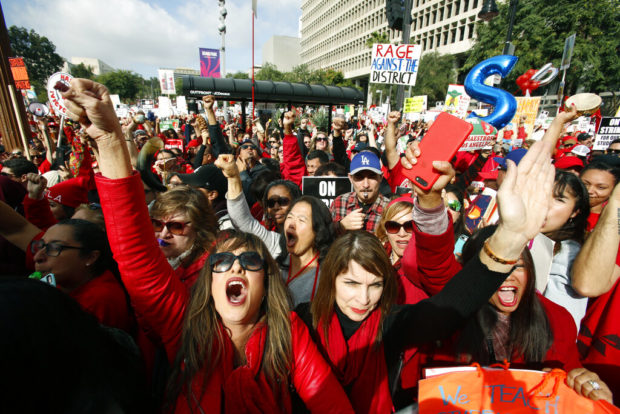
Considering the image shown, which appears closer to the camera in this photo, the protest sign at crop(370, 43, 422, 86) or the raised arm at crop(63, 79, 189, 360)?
the raised arm at crop(63, 79, 189, 360)

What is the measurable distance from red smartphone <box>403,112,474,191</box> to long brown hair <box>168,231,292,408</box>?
941 mm

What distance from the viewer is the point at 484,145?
6.57 feet

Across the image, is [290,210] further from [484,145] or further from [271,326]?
[484,145]

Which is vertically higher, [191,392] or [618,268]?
[618,268]

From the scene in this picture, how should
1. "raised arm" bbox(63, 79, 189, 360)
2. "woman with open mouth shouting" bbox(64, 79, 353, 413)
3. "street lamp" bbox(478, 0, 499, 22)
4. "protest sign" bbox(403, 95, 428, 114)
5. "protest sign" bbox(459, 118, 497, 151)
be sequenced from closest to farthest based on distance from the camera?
"raised arm" bbox(63, 79, 189, 360), "woman with open mouth shouting" bbox(64, 79, 353, 413), "protest sign" bbox(459, 118, 497, 151), "street lamp" bbox(478, 0, 499, 22), "protest sign" bbox(403, 95, 428, 114)

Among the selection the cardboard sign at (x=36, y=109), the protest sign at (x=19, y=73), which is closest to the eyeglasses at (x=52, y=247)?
the cardboard sign at (x=36, y=109)

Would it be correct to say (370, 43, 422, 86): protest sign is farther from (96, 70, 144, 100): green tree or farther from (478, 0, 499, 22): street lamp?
(96, 70, 144, 100): green tree

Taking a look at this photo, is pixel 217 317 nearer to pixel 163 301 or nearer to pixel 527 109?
pixel 163 301

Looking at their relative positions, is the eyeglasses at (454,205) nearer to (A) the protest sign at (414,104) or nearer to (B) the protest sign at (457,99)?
(B) the protest sign at (457,99)

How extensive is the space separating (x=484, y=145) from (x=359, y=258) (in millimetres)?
1195

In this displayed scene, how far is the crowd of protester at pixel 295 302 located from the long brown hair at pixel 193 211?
0.01 m

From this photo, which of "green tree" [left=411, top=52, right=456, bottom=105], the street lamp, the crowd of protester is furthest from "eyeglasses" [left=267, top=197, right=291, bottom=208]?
"green tree" [left=411, top=52, right=456, bottom=105]

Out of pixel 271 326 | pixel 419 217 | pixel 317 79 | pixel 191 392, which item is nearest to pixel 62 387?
pixel 191 392

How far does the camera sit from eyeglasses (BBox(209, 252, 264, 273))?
1.57 metres
